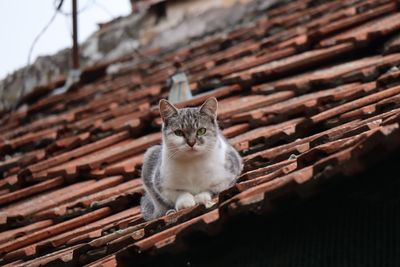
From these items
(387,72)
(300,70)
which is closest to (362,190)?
(387,72)

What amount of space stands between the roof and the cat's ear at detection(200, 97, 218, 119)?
7.5 inches

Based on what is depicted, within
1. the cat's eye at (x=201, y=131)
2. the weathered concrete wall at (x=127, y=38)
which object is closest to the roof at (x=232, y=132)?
the cat's eye at (x=201, y=131)

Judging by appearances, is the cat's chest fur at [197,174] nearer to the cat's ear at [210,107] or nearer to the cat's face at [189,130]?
the cat's face at [189,130]

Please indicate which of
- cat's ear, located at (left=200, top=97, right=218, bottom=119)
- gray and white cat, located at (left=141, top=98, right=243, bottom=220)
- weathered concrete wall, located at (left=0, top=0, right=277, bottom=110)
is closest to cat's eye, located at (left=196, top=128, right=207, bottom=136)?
gray and white cat, located at (left=141, top=98, right=243, bottom=220)

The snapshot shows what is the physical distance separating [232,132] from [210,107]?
0.38 meters

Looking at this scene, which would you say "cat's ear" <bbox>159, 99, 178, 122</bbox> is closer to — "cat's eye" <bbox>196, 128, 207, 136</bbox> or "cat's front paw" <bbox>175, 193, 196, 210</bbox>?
"cat's eye" <bbox>196, 128, 207, 136</bbox>

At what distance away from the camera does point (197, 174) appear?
3186mm

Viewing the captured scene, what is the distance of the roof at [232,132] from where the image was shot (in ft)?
7.79

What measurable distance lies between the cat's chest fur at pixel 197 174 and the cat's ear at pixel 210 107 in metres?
0.26

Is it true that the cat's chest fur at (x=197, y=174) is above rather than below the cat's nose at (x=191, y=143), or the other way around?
below

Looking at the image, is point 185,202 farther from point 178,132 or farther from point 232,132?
point 232,132

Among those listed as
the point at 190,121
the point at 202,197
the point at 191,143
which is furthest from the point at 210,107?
the point at 202,197

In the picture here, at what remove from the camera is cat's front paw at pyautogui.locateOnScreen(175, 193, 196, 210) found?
2.96 metres

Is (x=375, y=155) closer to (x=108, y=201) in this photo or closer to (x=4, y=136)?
(x=108, y=201)
